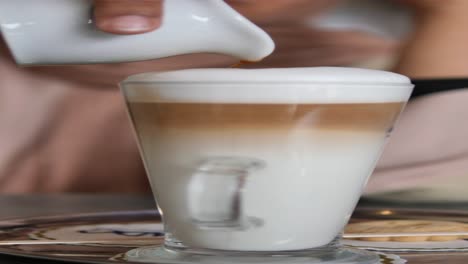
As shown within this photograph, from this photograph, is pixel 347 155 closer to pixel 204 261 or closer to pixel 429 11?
pixel 204 261

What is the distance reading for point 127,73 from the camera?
802 mm

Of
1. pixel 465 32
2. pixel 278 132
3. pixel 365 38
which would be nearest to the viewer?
pixel 278 132

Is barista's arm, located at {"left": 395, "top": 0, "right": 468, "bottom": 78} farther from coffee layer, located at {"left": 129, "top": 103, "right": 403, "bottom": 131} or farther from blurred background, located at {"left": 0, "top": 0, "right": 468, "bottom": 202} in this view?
coffee layer, located at {"left": 129, "top": 103, "right": 403, "bottom": 131}

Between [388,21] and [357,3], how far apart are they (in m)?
0.04

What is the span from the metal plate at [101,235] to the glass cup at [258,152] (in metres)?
0.02

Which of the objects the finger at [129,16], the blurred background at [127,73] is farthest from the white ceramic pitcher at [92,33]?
the blurred background at [127,73]

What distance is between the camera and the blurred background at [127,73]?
739 millimetres

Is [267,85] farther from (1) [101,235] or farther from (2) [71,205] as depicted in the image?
(2) [71,205]

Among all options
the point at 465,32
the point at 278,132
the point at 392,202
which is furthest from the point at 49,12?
the point at 465,32

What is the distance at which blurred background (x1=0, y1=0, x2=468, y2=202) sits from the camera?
74cm

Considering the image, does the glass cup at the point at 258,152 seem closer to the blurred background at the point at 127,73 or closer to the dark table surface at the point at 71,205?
the dark table surface at the point at 71,205

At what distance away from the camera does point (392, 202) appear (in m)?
0.60

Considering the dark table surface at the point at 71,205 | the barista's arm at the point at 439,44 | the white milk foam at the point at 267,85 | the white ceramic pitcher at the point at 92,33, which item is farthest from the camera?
the barista's arm at the point at 439,44

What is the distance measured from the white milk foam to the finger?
8 cm
